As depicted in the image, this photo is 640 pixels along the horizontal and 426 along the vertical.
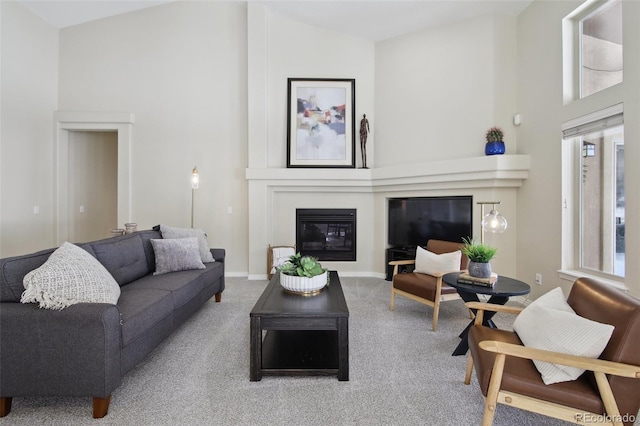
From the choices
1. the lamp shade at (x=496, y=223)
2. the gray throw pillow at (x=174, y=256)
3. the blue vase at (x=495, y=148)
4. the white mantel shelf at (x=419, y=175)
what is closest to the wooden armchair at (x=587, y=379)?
the lamp shade at (x=496, y=223)

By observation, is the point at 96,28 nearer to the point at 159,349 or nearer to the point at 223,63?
the point at 223,63

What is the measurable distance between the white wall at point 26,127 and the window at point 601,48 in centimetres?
702

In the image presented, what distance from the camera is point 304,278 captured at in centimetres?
241

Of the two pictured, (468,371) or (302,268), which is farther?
(302,268)

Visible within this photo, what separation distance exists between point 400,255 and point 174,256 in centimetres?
320

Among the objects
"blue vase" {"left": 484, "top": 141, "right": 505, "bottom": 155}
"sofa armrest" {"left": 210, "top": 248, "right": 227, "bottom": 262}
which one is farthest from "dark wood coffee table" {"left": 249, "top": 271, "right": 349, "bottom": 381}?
"blue vase" {"left": 484, "top": 141, "right": 505, "bottom": 155}

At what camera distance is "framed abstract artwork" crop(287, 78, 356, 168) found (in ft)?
15.9

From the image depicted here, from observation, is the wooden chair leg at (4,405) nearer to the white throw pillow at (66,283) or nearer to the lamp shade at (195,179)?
the white throw pillow at (66,283)

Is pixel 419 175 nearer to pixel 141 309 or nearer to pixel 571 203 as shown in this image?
pixel 571 203

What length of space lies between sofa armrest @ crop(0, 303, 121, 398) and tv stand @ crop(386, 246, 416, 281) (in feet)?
12.5

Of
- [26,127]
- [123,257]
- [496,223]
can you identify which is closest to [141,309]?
[123,257]

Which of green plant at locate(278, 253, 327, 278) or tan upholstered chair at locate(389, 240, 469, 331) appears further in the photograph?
tan upholstered chair at locate(389, 240, 469, 331)

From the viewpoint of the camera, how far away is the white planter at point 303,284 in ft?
7.94

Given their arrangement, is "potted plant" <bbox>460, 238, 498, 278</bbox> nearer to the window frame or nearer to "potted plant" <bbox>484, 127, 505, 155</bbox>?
the window frame
